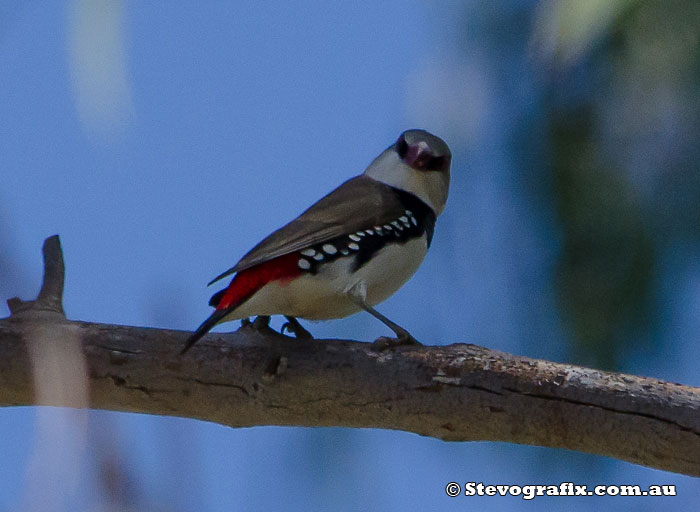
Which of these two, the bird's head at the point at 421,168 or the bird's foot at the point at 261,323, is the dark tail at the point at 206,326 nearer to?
the bird's foot at the point at 261,323

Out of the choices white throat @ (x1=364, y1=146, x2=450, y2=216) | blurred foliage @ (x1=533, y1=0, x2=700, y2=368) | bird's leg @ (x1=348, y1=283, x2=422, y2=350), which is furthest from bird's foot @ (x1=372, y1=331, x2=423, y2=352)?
blurred foliage @ (x1=533, y1=0, x2=700, y2=368)

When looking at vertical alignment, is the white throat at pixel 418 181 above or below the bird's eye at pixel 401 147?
below

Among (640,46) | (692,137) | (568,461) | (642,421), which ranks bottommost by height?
(642,421)

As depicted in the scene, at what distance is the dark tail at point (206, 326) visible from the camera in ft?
10.8

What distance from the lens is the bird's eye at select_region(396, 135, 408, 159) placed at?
15.5 feet

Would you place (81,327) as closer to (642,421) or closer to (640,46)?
(642,421)

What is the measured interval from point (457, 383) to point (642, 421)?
0.64 m

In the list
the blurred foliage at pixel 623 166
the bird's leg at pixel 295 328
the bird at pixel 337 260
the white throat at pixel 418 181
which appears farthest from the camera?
the blurred foliage at pixel 623 166

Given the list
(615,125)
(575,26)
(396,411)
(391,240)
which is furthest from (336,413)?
(615,125)

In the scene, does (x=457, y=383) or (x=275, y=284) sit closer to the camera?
(x=457, y=383)

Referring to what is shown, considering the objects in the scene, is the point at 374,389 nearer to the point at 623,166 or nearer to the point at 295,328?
the point at 295,328

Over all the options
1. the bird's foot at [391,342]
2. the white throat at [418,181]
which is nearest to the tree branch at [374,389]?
the bird's foot at [391,342]

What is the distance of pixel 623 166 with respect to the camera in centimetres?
499

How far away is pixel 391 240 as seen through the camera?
162 inches
